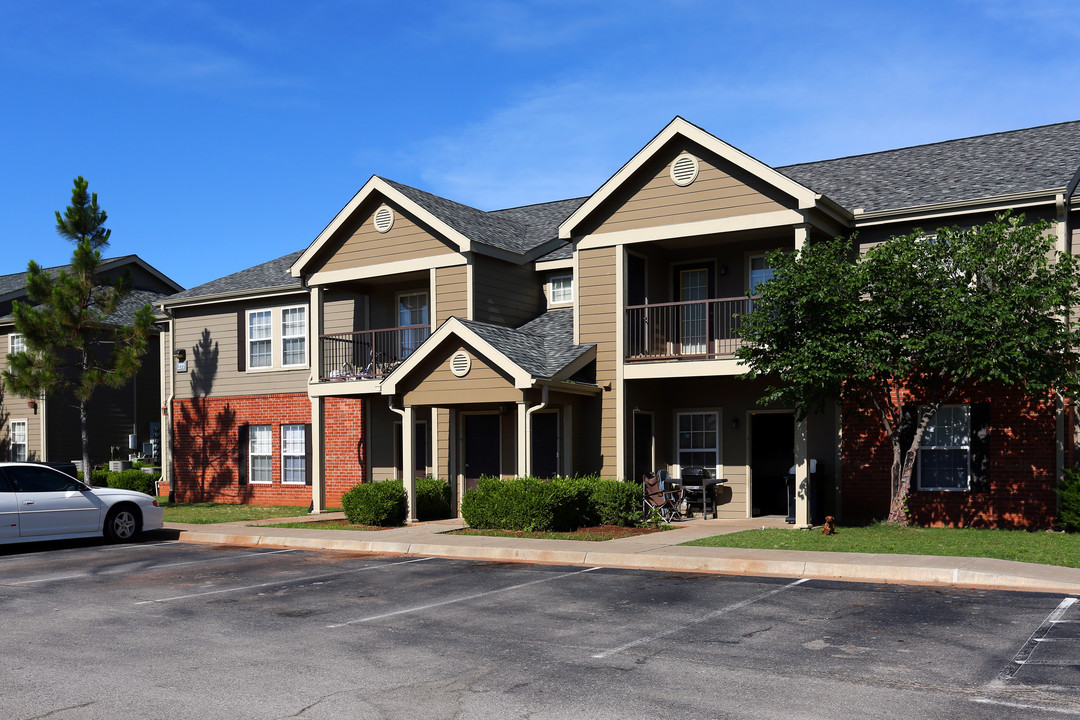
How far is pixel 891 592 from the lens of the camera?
11.0 meters

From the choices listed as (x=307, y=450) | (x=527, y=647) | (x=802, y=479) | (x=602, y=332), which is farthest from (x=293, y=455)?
(x=527, y=647)

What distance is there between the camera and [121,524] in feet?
58.0

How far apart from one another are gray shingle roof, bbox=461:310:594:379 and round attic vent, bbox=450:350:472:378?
0.56m

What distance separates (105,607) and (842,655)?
7561mm

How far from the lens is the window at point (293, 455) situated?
25688mm

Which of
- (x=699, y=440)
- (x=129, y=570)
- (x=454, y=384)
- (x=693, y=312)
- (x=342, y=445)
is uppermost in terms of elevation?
(x=693, y=312)

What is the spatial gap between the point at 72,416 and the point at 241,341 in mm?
9692

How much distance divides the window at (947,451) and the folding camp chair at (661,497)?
450cm

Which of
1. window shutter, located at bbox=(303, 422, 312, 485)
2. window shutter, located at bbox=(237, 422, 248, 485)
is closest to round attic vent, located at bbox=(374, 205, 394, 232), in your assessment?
window shutter, located at bbox=(303, 422, 312, 485)

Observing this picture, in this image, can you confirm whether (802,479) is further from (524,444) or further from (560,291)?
(560,291)

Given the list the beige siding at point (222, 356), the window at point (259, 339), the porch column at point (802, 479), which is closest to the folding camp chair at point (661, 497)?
the porch column at point (802, 479)

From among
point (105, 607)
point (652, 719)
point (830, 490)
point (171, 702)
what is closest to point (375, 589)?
point (105, 607)

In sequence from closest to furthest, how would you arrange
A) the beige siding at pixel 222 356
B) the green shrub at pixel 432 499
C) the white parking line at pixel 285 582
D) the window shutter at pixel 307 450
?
the white parking line at pixel 285 582 < the green shrub at pixel 432 499 < the window shutter at pixel 307 450 < the beige siding at pixel 222 356

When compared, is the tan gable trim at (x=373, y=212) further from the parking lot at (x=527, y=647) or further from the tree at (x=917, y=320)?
Result: the parking lot at (x=527, y=647)
